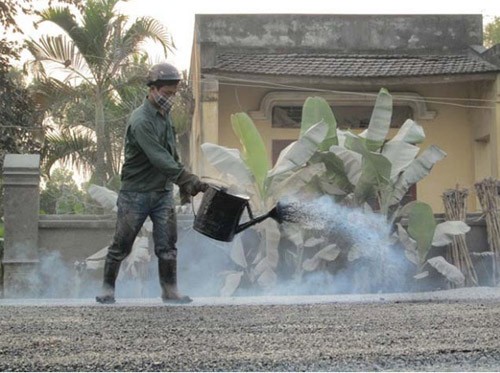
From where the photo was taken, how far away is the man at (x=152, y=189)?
761 cm

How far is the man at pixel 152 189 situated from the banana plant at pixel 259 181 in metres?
3.23

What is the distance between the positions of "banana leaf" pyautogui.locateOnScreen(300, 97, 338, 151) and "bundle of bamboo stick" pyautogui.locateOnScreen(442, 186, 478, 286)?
6.11ft

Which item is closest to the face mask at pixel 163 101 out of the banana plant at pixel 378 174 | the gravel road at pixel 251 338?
the gravel road at pixel 251 338

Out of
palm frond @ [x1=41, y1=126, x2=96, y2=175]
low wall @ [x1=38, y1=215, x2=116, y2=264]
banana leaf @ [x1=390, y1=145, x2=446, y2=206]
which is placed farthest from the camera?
palm frond @ [x1=41, y1=126, x2=96, y2=175]

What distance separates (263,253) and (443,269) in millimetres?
2243

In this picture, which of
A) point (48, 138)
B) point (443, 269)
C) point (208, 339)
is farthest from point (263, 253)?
point (48, 138)

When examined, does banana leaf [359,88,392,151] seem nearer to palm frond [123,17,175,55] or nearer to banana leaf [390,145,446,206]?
banana leaf [390,145,446,206]

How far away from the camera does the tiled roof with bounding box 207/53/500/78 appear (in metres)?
15.7

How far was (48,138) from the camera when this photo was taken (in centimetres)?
2030

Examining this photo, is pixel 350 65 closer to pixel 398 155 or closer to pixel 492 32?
pixel 398 155

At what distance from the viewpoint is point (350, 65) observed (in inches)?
648

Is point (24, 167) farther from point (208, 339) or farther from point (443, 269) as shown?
point (208, 339)

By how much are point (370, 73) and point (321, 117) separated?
4580 millimetres

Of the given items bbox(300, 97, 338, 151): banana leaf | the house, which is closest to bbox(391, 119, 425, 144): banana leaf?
bbox(300, 97, 338, 151): banana leaf
